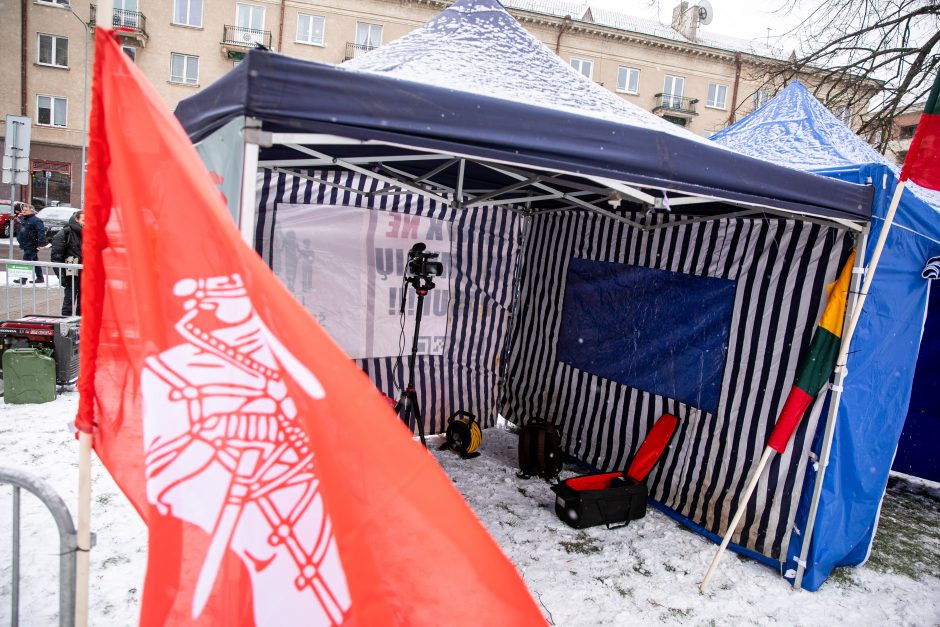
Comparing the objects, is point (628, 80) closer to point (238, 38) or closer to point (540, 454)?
point (238, 38)

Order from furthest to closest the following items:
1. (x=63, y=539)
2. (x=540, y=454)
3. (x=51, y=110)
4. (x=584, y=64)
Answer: (x=584, y=64) → (x=51, y=110) → (x=540, y=454) → (x=63, y=539)

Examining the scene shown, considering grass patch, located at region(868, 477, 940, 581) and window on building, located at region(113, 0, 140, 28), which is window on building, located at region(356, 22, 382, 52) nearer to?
window on building, located at region(113, 0, 140, 28)

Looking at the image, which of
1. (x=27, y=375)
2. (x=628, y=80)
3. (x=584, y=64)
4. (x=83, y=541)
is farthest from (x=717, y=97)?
(x=83, y=541)

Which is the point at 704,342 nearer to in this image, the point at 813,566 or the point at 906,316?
the point at 906,316

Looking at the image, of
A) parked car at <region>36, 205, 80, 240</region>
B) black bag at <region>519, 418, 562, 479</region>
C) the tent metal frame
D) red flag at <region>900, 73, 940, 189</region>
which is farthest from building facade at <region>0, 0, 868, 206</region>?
red flag at <region>900, 73, 940, 189</region>

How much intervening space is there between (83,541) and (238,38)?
2561 centimetres

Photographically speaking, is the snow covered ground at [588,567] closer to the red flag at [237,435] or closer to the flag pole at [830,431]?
the flag pole at [830,431]

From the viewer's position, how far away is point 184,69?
2255 cm

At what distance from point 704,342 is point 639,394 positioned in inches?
30.9

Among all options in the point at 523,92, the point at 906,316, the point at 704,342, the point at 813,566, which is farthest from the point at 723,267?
the point at 523,92

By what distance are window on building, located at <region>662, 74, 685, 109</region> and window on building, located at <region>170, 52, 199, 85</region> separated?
21.3 meters

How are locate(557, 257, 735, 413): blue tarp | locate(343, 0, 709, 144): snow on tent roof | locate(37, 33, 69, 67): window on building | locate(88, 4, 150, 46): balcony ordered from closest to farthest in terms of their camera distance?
locate(343, 0, 709, 144): snow on tent roof → locate(557, 257, 735, 413): blue tarp → locate(88, 4, 150, 46): balcony → locate(37, 33, 69, 67): window on building

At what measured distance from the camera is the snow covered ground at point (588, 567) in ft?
9.37

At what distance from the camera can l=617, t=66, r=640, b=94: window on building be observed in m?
26.3
